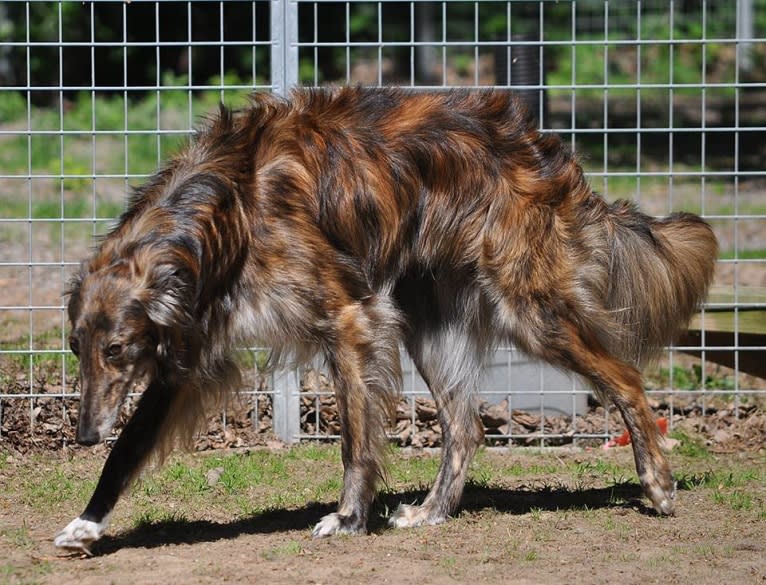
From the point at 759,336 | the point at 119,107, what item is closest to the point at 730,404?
the point at 759,336

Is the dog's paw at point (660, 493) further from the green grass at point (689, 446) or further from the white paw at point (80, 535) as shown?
the white paw at point (80, 535)

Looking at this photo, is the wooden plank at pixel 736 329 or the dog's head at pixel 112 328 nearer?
the dog's head at pixel 112 328

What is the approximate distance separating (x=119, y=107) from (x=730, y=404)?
37.9ft

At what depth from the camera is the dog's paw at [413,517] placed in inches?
208

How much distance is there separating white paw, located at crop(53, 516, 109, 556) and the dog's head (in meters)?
0.48

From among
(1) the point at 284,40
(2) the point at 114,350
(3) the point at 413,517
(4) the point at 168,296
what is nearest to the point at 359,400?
(3) the point at 413,517

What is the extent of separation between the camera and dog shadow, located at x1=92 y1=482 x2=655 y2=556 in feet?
16.5

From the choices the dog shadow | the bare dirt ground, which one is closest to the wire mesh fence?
the dog shadow

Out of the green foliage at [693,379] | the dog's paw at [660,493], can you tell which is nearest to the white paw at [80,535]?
the dog's paw at [660,493]

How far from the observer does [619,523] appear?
17.1ft

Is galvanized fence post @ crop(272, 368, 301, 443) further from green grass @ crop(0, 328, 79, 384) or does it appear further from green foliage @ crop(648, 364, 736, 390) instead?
green foliage @ crop(648, 364, 736, 390)

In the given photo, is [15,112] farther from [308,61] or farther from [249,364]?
[249,364]

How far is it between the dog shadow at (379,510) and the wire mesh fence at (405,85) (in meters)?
0.62

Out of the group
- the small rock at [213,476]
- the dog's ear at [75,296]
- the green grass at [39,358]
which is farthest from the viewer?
the green grass at [39,358]
